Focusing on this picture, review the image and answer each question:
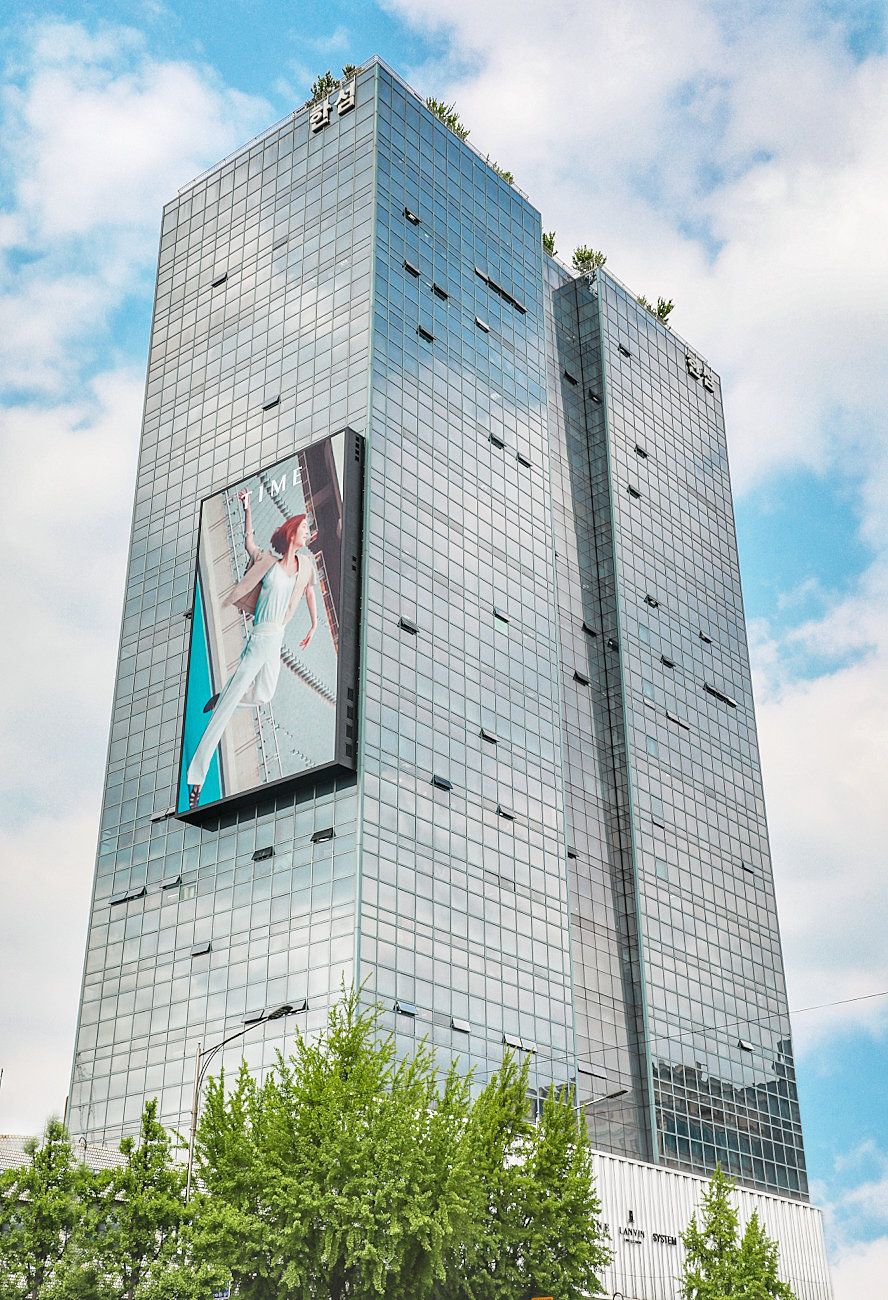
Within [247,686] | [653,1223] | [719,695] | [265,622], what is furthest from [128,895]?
[719,695]

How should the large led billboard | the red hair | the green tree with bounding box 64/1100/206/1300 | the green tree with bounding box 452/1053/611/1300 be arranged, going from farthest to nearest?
the red hair → the large led billboard → the green tree with bounding box 452/1053/611/1300 → the green tree with bounding box 64/1100/206/1300

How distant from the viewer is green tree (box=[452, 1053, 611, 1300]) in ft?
158

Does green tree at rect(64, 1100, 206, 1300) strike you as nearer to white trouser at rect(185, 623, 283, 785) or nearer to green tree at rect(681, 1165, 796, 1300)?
green tree at rect(681, 1165, 796, 1300)

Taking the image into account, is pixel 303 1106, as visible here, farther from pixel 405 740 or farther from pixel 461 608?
pixel 461 608

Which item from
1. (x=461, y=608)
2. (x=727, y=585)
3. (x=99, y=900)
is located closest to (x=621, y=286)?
(x=727, y=585)

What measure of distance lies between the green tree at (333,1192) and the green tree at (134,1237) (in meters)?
1.07

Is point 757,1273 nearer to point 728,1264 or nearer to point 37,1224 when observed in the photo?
point 728,1264

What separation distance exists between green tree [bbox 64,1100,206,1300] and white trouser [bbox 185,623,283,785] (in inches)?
1324

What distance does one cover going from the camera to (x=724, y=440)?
5049 inches

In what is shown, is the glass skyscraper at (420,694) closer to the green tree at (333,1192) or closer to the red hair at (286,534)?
the red hair at (286,534)

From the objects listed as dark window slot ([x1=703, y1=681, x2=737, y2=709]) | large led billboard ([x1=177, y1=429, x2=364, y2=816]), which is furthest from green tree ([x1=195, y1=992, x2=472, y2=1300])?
dark window slot ([x1=703, y1=681, x2=737, y2=709])

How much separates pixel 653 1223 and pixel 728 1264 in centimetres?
1546

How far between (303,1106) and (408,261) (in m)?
57.3

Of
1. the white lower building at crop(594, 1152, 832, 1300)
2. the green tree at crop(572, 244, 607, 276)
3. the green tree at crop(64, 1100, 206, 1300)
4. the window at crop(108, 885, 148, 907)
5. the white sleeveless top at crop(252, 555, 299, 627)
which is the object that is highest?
the green tree at crop(572, 244, 607, 276)
